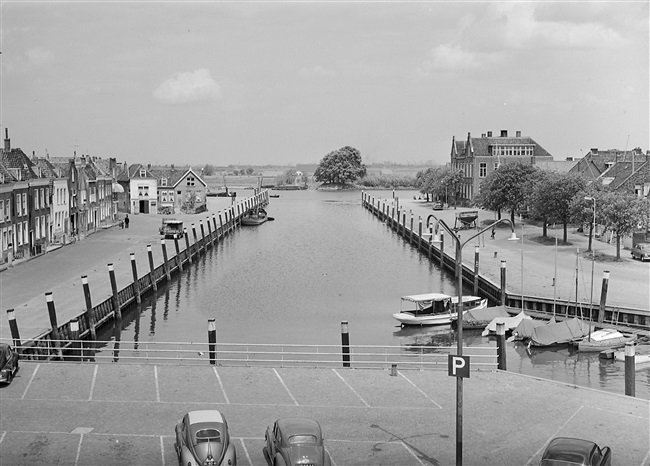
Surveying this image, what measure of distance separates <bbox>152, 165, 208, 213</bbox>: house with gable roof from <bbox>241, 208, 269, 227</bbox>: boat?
8474 millimetres

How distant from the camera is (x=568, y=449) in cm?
2356

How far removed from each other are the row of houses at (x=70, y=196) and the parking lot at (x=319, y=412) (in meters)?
43.4

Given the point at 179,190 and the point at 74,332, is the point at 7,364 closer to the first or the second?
the point at 74,332

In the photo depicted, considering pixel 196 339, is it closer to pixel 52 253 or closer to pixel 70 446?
pixel 70 446

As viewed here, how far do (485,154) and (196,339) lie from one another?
102 metres

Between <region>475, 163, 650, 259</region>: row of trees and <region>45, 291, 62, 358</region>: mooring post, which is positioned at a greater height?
<region>475, 163, 650, 259</region>: row of trees

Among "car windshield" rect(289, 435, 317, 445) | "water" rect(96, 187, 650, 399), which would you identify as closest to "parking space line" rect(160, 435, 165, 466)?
"car windshield" rect(289, 435, 317, 445)

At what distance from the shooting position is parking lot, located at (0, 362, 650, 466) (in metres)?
27.3

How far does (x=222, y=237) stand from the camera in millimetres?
124812

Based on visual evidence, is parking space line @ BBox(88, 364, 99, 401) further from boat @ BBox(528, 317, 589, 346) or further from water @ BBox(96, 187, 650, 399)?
boat @ BBox(528, 317, 589, 346)

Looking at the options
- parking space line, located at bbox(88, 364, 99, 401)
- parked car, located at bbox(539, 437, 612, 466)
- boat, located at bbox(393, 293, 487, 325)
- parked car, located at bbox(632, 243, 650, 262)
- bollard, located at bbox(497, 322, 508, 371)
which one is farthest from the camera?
parked car, located at bbox(632, 243, 650, 262)

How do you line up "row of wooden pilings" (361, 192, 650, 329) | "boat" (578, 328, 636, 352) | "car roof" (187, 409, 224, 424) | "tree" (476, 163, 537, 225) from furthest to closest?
"tree" (476, 163, 537, 225) → "row of wooden pilings" (361, 192, 650, 329) → "boat" (578, 328, 636, 352) → "car roof" (187, 409, 224, 424)

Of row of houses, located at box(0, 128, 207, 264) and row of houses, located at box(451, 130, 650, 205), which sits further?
row of houses, located at box(451, 130, 650, 205)

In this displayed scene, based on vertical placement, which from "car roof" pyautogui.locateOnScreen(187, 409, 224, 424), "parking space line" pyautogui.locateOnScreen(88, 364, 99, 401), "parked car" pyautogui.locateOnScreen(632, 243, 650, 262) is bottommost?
"parking space line" pyautogui.locateOnScreen(88, 364, 99, 401)
